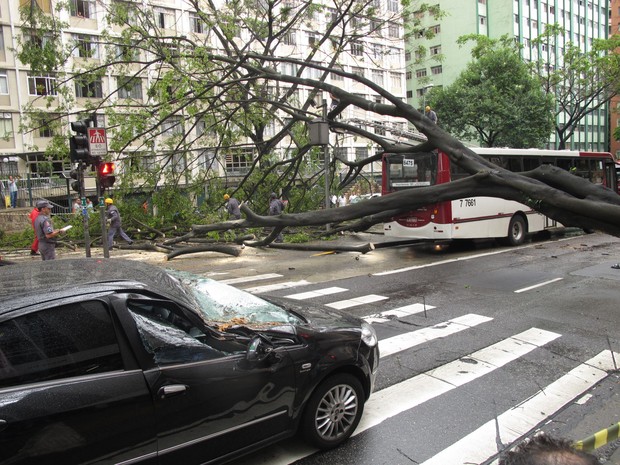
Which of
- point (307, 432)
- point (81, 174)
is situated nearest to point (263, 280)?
point (81, 174)

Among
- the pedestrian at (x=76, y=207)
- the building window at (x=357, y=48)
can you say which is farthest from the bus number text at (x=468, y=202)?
the pedestrian at (x=76, y=207)

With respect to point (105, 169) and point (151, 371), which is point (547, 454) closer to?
point (151, 371)

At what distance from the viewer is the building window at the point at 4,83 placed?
1340 inches

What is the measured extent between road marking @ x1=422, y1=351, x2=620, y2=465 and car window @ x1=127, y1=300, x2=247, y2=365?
5.94ft

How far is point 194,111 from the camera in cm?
1279

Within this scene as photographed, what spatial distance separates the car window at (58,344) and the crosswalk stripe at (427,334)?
378cm

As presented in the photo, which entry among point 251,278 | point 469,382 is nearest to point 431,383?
point 469,382

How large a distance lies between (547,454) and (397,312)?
259 inches

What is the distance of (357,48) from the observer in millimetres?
17297

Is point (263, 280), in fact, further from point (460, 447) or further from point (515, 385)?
point (460, 447)

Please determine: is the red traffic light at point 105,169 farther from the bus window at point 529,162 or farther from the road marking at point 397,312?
the bus window at point 529,162

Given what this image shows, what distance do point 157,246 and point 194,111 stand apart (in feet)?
16.0

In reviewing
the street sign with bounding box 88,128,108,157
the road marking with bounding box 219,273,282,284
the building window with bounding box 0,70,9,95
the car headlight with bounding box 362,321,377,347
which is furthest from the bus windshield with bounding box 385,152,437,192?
the building window with bounding box 0,70,9,95

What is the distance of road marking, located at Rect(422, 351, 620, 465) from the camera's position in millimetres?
3777
